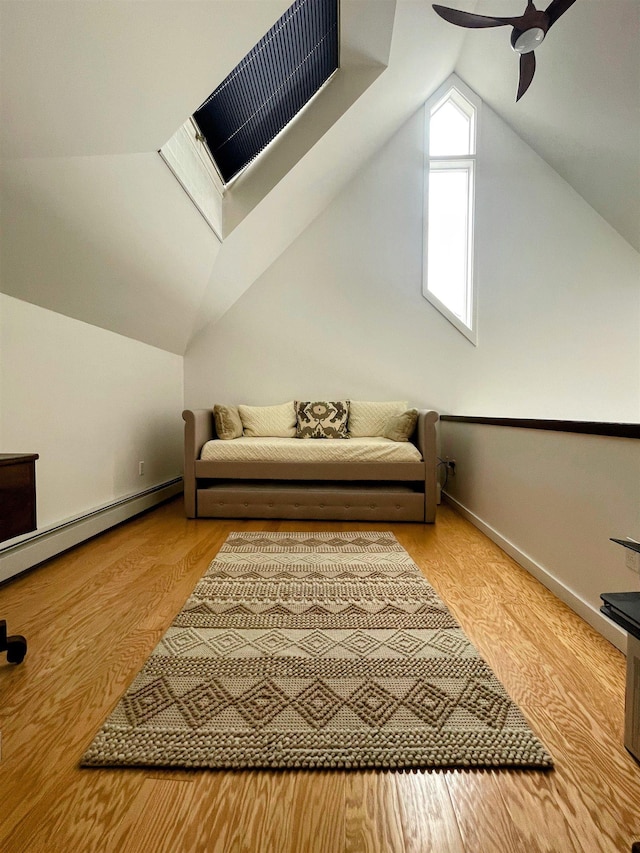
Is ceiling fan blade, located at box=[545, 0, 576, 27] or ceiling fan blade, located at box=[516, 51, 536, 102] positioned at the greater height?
ceiling fan blade, located at box=[516, 51, 536, 102]

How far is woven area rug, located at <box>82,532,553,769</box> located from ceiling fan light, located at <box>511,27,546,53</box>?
2.88 m

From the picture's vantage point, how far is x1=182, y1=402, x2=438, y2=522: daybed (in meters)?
3.02

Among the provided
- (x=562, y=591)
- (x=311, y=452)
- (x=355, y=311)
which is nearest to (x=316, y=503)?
(x=311, y=452)

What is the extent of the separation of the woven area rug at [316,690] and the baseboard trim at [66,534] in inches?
33.6

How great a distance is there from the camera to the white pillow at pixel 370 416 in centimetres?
383

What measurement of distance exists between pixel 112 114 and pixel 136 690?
2.01 metres

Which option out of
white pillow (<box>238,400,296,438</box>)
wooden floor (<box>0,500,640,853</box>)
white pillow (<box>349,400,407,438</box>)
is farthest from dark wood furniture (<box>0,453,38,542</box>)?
white pillow (<box>349,400,407,438</box>)

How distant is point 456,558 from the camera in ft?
7.58

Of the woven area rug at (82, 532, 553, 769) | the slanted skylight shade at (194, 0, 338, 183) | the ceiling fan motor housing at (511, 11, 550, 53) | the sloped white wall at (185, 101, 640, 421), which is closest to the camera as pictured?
the woven area rug at (82, 532, 553, 769)

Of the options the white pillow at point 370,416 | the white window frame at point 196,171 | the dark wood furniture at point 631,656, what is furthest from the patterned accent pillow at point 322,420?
the dark wood furniture at point 631,656

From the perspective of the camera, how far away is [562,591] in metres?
1.79

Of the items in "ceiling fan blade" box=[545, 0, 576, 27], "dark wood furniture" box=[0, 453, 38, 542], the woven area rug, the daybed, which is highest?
"ceiling fan blade" box=[545, 0, 576, 27]

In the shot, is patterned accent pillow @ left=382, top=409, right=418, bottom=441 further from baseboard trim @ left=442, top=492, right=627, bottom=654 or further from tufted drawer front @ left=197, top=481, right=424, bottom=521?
baseboard trim @ left=442, top=492, right=627, bottom=654

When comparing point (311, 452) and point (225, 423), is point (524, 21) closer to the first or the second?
point (311, 452)
